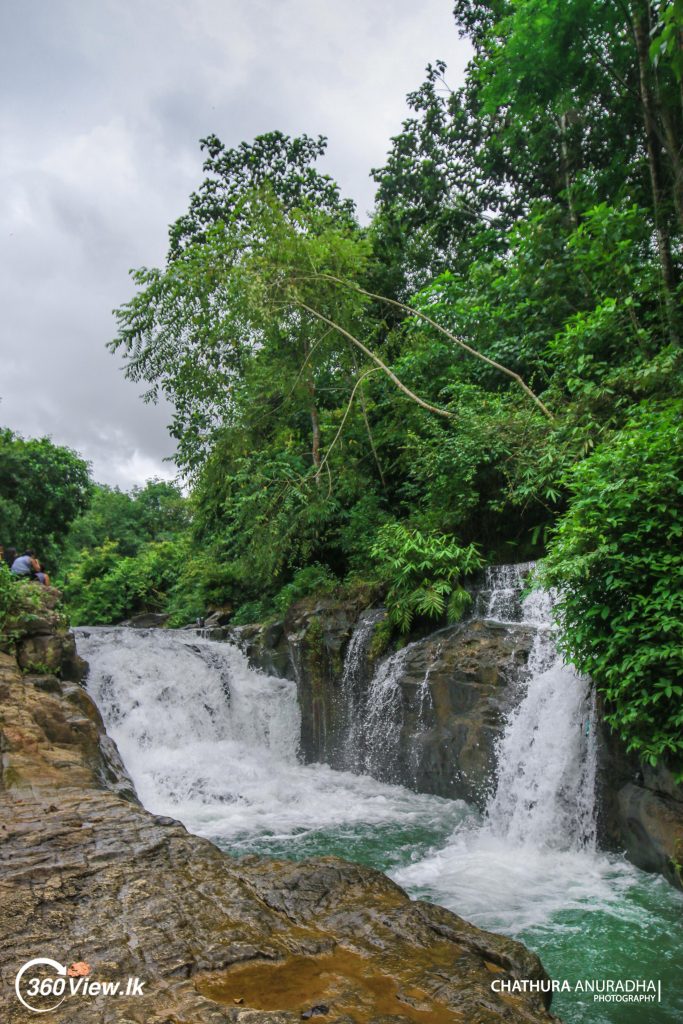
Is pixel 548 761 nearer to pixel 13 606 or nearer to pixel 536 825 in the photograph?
pixel 536 825

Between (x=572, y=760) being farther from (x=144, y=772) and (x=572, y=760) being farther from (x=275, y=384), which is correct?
(x=275, y=384)

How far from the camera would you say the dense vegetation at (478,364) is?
557 centimetres

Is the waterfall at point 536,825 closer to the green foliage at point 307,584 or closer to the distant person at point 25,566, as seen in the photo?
the green foliage at point 307,584

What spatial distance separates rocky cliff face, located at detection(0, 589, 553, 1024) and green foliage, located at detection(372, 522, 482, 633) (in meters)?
5.10

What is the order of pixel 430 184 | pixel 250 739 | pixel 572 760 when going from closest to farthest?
1. pixel 572 760
2. pixel 250 739
3. pixel 430 184

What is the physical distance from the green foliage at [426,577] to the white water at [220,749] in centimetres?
229

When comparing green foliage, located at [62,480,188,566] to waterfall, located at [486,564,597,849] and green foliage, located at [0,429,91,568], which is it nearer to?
green foliage, located at [0,429,91,568]

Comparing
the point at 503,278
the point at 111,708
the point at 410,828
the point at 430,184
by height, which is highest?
the point at 430,184

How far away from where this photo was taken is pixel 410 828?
6746mm

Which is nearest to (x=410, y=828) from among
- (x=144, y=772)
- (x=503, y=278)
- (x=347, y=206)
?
(x=144, y=772)

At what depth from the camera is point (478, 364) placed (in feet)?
42.0

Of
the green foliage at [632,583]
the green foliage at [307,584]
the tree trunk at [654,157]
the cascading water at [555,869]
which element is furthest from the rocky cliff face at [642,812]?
the green foliage at [307,584]

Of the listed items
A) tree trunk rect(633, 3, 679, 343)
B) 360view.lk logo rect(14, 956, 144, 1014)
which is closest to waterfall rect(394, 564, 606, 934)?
360view.lk logo rect(14, 956, 144, 1014)

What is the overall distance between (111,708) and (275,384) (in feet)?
21.0
